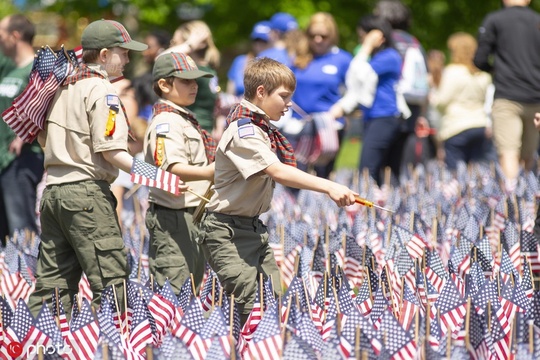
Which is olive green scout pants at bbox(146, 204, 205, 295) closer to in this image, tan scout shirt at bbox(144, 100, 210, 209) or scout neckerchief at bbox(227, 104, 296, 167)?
tan scout shirt at bbox(144, 100, 210, 209)

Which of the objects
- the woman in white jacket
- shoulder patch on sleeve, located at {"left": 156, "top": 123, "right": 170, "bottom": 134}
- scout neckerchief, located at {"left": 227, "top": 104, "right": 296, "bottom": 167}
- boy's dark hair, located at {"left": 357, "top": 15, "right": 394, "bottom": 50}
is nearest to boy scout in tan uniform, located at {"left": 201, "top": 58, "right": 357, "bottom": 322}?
scout neckerchief, located at {"left": 227, "top": 104, "right": 296, "bottom": 167}

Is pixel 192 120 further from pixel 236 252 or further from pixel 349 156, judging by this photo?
pixel 349 156

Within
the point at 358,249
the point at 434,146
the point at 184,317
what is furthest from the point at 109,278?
the point at 434,146

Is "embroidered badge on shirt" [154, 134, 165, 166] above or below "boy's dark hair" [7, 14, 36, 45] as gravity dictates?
above

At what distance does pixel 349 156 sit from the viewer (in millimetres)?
23078

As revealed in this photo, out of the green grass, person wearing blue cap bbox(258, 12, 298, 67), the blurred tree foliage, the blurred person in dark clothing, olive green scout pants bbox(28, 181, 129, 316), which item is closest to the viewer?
olive green scout pants bbox(28, 181, 129, 316)

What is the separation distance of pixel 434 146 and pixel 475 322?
11.0 m

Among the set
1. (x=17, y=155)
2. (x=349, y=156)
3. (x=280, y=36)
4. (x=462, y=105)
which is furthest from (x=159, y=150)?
(x=349, y=156)

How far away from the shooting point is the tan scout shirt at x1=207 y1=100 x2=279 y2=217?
5324 mm

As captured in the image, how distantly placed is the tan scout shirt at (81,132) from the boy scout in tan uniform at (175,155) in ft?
1.50

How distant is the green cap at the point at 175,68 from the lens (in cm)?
618

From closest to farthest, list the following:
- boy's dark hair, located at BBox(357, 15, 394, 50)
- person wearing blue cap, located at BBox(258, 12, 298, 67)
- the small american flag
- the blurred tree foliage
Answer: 1. the small american flag
2. boy's dark hair, located at BBox(357, 15, 394, 50)
3. person wearing blue cap, located at BBox(258, 12, 298, 67)
4. the blurred tree foliage

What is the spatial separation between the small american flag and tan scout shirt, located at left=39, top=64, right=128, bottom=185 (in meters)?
0.15

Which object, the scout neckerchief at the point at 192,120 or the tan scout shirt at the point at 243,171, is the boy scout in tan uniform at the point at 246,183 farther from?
the scout neckerchief at the point at 192,120
